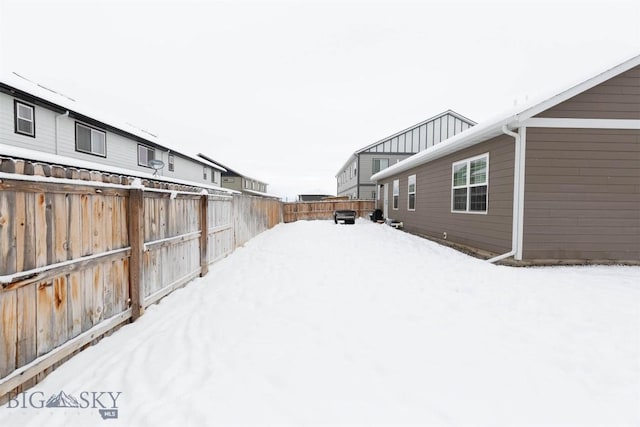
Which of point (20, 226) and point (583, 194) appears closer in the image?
point (20, 226)

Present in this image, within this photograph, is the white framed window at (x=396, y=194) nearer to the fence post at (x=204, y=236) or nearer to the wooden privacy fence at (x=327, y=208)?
the wooden privacy fence at (x=327, y=208)

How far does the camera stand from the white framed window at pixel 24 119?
27.9 ft

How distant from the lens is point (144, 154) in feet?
47.4

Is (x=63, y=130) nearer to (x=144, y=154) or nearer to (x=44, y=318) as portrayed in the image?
(x=144, y=154)

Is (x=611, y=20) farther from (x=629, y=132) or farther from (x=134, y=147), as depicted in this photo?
(x=134, y=147)

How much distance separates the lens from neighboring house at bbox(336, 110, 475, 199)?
24922mm

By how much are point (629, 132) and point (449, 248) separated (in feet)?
15.2

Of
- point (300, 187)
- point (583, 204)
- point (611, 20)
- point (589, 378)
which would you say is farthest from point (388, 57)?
point (300, 187)

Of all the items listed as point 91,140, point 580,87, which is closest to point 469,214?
point 580,87

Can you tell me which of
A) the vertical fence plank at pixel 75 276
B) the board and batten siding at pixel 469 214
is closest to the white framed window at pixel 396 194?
the board and batten siding at pixel 469 214

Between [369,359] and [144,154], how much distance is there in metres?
15.8

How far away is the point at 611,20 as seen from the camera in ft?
37.2

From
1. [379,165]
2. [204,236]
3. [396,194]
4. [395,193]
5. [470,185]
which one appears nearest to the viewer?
[204,236]

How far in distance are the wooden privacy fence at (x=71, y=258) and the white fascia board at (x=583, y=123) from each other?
7295mm
